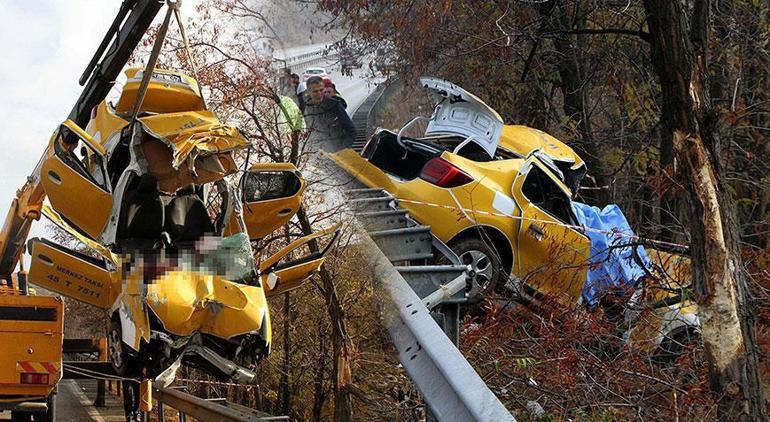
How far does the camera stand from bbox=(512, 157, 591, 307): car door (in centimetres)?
803

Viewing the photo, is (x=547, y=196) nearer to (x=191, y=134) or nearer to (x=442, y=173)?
(x=442, y=173)

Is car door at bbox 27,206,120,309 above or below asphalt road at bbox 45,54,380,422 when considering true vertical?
below

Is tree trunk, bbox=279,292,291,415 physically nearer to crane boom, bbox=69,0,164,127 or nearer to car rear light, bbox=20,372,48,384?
car rear light, bbox=20,372,48,384

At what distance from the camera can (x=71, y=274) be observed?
25.1 ft

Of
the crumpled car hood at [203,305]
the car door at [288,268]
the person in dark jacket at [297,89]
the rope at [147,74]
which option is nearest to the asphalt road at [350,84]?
the person in dark jacket at [297,89]

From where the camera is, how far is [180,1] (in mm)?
7730

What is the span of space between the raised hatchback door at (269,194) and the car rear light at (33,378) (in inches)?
92.3

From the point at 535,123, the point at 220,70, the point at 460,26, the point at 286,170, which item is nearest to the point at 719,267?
the point at 286,170

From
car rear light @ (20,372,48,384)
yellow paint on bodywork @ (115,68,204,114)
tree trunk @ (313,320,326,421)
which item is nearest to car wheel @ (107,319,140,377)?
yellow paint on bodywork @ (115,68,204,114)

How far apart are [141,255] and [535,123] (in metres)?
6.48

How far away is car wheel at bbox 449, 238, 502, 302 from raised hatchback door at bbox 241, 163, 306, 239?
5.44 feet

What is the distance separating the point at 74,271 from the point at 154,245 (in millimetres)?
611

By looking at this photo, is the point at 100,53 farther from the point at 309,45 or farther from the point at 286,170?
the point at 309,45

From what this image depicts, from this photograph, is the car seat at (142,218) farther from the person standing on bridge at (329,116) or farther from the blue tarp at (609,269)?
the blue tarp at (609,269)
